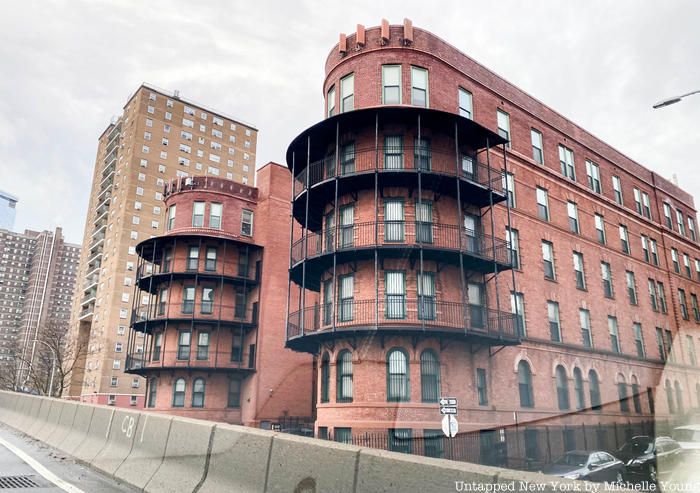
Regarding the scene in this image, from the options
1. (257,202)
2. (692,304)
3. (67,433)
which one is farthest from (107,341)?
(692,304)

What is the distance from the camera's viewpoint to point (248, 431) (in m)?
6.17

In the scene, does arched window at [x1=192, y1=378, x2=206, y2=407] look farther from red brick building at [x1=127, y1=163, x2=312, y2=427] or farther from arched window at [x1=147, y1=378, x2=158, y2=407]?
arched window at [x1=147, y1=378, x2=158, y2=407]

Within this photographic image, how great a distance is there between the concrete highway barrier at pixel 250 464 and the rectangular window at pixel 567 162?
30.1m

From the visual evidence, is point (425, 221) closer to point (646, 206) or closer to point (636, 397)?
point (636, 397)

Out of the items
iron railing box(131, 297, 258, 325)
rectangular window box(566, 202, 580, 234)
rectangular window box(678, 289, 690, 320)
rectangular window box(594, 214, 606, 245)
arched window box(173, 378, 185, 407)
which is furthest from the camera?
rectangular window box(678, 289, 690, 320)

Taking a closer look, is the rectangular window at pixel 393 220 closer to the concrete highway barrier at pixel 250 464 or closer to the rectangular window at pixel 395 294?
the rectangular window at pixel 395 294

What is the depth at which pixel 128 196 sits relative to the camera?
7169cm

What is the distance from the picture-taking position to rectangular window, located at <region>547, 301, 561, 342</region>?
28.4 metres

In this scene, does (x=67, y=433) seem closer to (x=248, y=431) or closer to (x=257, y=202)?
(x=248, y=431)

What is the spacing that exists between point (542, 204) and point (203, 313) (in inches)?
939

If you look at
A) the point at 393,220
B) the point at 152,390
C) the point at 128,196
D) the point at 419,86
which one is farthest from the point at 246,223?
the point at 128,196

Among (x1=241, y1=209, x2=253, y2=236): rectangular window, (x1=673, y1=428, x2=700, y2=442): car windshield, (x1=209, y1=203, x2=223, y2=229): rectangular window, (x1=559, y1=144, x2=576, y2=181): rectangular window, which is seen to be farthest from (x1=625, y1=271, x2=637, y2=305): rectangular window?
(x1=209, y1=203, x2=223, y2=229): rectangular window

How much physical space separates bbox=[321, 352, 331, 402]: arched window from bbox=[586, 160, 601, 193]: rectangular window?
2202cm

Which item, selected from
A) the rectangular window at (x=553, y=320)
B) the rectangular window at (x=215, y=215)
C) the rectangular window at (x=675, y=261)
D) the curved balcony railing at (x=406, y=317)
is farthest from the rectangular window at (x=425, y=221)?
the rectangular window at (x=675, y=261)
